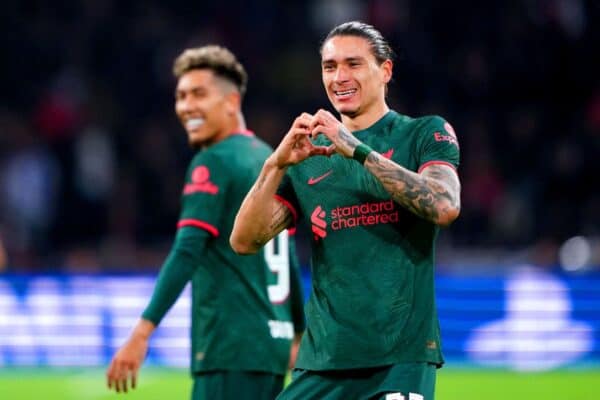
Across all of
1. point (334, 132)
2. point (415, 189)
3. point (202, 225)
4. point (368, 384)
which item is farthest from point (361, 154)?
point (202, 225)

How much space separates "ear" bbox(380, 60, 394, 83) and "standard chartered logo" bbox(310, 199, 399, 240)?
0.54 m

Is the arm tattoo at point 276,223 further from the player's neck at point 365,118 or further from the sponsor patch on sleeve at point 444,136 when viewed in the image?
the sponsor patch on sleeve at point 444,136

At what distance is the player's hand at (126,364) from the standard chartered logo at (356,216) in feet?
3.94

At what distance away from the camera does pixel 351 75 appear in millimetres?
4543

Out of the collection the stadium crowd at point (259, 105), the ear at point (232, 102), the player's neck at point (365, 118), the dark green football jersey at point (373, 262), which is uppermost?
the stadium crowd at point (259, 105)

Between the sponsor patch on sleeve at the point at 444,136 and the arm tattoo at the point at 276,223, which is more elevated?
Answer: the sponsor patch on sleeve at the point at 444,136

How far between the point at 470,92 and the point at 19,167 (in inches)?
221

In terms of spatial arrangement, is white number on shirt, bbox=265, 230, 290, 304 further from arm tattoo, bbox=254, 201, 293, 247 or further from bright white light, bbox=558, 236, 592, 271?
bright white light, bbox=558, 236, 592, 271

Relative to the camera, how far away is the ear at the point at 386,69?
4.65m

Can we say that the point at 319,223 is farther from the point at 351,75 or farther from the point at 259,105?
the point at 259,105

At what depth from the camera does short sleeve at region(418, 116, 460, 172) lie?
172 inches

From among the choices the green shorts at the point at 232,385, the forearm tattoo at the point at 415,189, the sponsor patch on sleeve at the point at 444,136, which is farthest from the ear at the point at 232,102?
the forearm tattoo at the point at 415,189

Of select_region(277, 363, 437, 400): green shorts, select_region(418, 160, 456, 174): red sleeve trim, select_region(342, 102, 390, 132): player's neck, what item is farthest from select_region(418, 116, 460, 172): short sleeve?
select_region(277, 363, 437, 400): green shorts

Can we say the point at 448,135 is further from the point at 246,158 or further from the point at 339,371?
the point at 246,158
